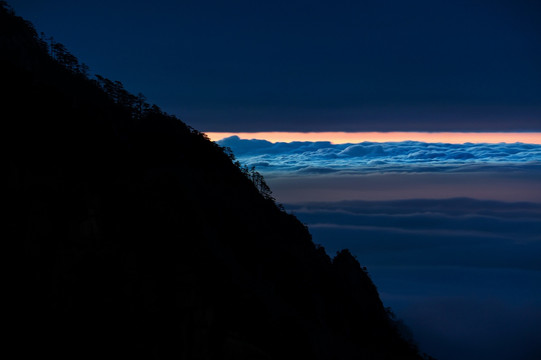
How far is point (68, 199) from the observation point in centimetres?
2525

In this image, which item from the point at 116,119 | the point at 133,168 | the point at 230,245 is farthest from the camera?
the point at 116,119

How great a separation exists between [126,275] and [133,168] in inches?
366

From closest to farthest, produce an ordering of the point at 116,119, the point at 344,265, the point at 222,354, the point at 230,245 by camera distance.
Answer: the point at 222,354, the point at 230,245, the point at 116,119, the point at 344,265

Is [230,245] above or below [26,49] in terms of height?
below

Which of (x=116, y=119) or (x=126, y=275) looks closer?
(x=126, y=275)

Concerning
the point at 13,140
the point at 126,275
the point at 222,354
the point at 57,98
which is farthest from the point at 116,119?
the point at 222,354

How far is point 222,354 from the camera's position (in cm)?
2442

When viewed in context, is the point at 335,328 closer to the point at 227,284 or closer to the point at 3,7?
the point at 227,284

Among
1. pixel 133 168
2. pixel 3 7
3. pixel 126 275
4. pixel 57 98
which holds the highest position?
pixel 3 7

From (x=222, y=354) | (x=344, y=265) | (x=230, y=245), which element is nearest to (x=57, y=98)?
(x=230, y=245)

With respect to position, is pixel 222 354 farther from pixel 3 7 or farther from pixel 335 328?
pixel 3 7

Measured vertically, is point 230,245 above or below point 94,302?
above

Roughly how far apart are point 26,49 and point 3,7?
16797 millimetres

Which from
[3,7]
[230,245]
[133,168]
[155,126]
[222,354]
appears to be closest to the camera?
[222,354]
